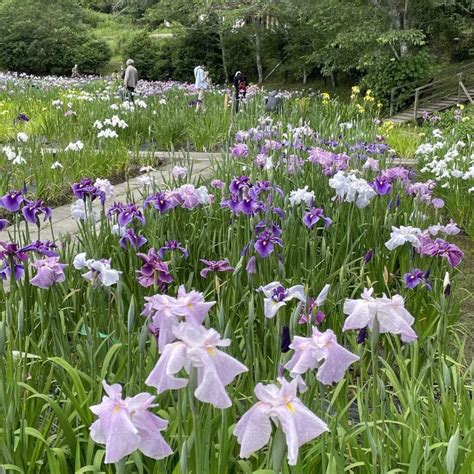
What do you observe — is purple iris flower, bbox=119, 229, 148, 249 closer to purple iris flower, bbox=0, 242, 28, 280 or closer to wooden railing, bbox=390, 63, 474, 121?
purple iris flower, bbox=0, 242, 28, 280

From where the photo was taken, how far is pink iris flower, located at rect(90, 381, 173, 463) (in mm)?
861

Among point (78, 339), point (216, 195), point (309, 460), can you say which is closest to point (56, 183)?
point (216, 195)

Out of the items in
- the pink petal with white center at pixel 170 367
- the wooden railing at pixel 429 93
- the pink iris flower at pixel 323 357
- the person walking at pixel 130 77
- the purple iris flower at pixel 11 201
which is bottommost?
the wooden railing at pixel 429 93

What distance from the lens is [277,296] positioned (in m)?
1.57

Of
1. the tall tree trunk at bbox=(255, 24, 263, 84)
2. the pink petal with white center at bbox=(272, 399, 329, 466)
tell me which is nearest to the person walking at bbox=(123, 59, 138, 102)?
the pink petal with white center at bbox=(272, 399, 329, 466)

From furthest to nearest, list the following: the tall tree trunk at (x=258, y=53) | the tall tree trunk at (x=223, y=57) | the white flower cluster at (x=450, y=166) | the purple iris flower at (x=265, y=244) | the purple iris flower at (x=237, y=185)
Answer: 1. the tall tree trunk at (x=223, y=57)
2. the tall tree trunk at (x=258, y=53)
3. the white flower cluster at (x=450, y=166)
4. the purple iris flower at (x=237, y=185)
5. the purple iris flower at (x=265, y=244)

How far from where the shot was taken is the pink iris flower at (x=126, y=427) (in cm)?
86

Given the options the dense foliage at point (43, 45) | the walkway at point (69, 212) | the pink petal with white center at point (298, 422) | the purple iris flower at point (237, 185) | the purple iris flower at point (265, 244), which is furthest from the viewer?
the dense foliage at point (43, 45)

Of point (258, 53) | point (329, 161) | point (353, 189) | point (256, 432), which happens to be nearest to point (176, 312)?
point (256, 432)

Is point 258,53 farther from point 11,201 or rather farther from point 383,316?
point 383,316

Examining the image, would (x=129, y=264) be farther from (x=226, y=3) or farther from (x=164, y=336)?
(x=226, y=3)

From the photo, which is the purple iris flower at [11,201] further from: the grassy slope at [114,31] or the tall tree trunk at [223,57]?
the grassy slope at [114,31]

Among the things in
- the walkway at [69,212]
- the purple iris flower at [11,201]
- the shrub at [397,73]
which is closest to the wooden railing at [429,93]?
the shrub at [397,73]

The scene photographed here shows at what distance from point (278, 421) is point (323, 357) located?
23 centimetres
